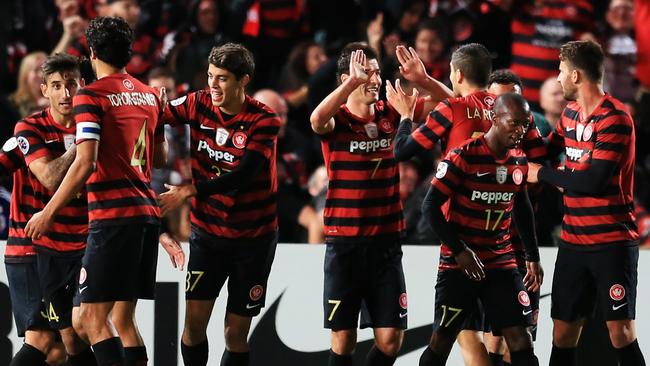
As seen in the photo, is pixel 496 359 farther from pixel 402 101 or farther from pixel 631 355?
pixel 402 101

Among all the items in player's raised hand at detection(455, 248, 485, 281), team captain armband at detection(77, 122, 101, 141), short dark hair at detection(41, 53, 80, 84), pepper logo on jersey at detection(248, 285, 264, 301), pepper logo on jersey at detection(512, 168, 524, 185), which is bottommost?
pepper logo on jersey at detection(248, 285, 264, 301)

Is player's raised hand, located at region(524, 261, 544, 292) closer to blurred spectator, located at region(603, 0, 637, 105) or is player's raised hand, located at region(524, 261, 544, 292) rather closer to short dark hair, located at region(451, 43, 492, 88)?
short dark hair, located at region(451, 43, 492, 88)

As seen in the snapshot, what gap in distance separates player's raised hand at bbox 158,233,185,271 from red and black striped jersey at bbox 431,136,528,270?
1.51 m

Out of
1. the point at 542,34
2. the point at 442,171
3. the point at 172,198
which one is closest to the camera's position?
the point at 442,171

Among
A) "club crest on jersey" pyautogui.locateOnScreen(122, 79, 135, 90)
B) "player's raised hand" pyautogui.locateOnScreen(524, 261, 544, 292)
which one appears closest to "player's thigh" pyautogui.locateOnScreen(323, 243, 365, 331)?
"player's raised hand" pyautogui.locateOnScreen(524, 261, 544, 292)

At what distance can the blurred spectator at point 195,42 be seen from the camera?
1168 cm

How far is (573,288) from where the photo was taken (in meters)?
7.36

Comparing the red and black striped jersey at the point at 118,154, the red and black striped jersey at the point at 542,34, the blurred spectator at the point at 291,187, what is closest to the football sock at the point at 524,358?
the red and black striped jersey at the point at 118,154

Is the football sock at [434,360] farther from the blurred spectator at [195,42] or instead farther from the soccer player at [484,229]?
the blurred spectator at [195,42]

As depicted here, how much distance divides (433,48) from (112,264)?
510cm

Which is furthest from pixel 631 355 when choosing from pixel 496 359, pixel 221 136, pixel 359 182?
pixel 221 136

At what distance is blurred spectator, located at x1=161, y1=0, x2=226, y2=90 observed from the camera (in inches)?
460

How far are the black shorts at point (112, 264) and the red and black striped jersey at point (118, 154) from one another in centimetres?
5

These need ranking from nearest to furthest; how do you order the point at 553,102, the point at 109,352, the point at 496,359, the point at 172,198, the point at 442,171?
1. the point at 109,352
2. the point at 442,171
3. the point at 172,198
4. the point at 496,359
5. the point at 553,102
